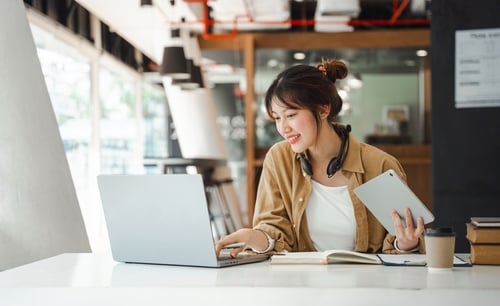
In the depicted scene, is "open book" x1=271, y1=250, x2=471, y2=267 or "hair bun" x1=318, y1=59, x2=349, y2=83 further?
"hair bun" x1=318, y1=59, x2=349, y2=83

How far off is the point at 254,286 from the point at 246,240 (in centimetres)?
75

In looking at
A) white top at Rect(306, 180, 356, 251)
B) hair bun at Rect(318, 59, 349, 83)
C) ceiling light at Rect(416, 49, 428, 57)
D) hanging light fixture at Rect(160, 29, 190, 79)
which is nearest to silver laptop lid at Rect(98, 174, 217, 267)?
white top at Rect(306, 180, 356, 251)

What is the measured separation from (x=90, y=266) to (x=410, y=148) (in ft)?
26.6

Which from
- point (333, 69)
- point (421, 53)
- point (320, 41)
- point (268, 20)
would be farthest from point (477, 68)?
point (421, 53)

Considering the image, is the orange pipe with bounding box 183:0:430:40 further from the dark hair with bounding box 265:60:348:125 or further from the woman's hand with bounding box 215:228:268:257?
the woman's hand with bounding box 215:228:268:257

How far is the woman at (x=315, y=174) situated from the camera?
2.70 metres

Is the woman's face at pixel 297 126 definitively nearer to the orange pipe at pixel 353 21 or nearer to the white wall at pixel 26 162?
the white wall at pixel 26 162

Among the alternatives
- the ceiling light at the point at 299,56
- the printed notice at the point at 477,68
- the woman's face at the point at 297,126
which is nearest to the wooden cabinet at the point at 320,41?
the ceiling light at the point at 299,56

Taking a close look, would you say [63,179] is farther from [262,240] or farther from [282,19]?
[282,19]

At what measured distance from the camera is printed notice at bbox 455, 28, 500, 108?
14.3ft

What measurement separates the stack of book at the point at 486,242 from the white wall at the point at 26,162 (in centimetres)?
234

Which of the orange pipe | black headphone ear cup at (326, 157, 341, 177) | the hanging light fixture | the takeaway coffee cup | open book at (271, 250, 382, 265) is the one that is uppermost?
the orange pipe

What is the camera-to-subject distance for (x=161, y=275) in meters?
1.99

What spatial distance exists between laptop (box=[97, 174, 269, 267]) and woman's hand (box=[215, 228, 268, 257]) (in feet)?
0.15
